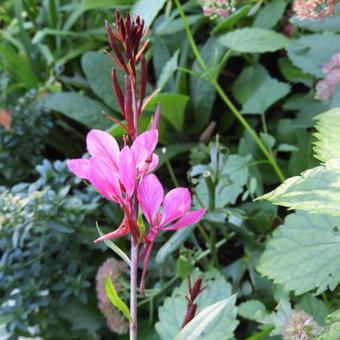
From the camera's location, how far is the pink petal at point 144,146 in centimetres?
44

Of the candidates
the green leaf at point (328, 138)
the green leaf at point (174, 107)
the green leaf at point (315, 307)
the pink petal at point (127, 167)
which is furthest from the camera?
the green leaf at point (174, 107)

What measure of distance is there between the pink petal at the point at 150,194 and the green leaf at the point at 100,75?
3.00 ft

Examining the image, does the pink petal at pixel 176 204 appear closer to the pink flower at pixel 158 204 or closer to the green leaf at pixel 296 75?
the pink flower at pixel 158 204

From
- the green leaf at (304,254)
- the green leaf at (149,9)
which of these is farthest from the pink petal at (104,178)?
the green leaf at (149,9)

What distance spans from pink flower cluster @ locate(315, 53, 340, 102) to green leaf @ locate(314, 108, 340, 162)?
1.10ft

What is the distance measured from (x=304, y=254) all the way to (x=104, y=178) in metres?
0.39

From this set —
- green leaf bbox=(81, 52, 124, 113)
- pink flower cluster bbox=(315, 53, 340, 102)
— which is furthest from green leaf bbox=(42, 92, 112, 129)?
pink flower cluster bbox=(315, 53, 340, 102)

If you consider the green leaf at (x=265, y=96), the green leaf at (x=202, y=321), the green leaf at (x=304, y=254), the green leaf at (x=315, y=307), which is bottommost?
the green leaf at (x=315, y=307)

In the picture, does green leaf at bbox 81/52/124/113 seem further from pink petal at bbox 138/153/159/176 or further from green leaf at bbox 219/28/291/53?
pink petal at bbox 138/153/159/176

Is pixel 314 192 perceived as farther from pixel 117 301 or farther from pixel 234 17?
pixel 234 17

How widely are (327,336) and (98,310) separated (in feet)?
2.64

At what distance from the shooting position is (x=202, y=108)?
132 centimetres

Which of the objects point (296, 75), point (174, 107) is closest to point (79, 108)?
point (174, 107)

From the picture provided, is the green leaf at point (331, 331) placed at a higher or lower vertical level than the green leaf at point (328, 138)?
lower
